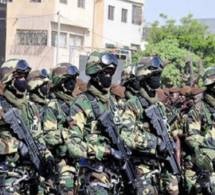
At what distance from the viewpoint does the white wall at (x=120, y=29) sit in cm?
4722

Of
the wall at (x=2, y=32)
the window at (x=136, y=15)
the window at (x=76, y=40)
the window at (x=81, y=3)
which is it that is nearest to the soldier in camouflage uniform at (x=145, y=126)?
the window at (x=76, y=40)

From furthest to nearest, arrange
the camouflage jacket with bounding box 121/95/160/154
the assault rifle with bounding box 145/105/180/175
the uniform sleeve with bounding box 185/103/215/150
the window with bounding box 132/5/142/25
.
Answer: the window with bounding box 132/5/142/25 → the uniform sleeve with bounding box 185/103/215/150 → the assault rifle with bounding box 145/105/180/175 → the camouflage jacket with bounding box 121/95/160/154

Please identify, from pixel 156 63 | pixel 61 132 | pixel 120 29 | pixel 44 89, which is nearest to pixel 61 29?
pixel 120 29

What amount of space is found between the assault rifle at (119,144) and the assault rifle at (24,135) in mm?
851

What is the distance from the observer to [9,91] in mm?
8336

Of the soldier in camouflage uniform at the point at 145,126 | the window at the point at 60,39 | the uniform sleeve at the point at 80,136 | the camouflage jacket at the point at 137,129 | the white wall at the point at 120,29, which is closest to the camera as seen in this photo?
the uniform sleeve at the point at 80,136

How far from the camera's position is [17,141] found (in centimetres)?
818

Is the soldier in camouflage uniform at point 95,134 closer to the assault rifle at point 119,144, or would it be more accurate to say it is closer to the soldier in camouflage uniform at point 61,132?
the assault rifle at point 119,144

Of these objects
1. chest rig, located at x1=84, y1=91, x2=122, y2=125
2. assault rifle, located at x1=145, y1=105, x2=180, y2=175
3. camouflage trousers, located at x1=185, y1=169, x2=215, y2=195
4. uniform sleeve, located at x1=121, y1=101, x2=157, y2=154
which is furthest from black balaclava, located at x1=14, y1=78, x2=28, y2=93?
camouflage trousers, located at x1=185, y1=169, x2=215, y2=195

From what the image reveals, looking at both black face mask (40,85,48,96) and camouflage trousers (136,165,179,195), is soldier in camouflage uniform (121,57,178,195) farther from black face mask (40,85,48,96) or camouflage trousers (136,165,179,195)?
black face mask (40,85,48,96)

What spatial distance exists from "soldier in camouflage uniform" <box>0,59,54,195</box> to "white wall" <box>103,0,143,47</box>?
38.4 meters

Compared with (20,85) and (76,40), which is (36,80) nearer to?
(20,85)

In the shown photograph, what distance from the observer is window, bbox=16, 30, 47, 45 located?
42.5 m

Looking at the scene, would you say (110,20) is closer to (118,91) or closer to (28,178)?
→ (118,91)
